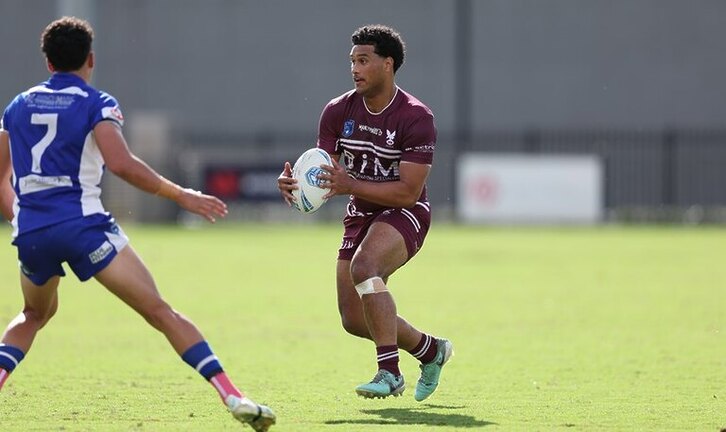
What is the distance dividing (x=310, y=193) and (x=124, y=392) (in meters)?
2.05

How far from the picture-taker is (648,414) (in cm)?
854

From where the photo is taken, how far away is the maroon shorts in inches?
365

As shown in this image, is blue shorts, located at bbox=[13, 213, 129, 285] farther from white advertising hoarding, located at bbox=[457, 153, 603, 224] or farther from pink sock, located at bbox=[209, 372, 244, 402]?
white advertising hoarding, located at bbox=[457, 153, 603, 224]

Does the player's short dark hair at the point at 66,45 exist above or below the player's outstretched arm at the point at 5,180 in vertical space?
above

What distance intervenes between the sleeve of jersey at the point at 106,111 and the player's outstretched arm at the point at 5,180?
69cm

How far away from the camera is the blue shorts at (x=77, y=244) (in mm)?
7379

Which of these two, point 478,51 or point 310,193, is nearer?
point 310,193

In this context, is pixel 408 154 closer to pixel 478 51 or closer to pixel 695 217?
pixel 695 217

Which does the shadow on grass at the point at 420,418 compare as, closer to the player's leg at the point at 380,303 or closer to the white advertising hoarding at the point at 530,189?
the player's leg at the point at 380,303

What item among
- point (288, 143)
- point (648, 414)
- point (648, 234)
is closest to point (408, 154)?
point (648, 414)

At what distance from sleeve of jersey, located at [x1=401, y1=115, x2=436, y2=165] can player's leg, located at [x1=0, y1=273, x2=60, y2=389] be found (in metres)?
2.48

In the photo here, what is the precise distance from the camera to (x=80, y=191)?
746cm

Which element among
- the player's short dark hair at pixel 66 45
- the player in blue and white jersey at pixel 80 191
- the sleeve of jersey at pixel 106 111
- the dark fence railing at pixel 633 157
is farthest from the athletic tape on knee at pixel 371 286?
the dark fence railing at pixel 633 157

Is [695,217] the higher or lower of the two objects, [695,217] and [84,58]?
the lower
